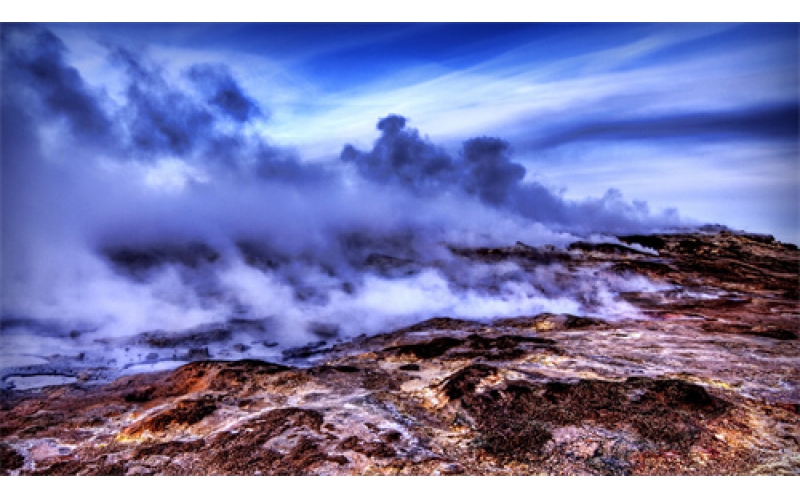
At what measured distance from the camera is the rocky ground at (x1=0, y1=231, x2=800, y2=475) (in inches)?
169

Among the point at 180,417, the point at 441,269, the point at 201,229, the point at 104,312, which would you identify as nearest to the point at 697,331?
the point at 441,269

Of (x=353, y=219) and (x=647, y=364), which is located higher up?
(x=353, y=219)

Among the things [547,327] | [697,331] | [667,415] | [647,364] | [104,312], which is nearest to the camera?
[667,415]

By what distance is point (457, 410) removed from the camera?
508 centimetres

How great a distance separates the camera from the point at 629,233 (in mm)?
16031

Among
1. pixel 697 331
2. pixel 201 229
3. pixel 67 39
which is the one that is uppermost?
pixel 67 39

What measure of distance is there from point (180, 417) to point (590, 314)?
22.2 feet

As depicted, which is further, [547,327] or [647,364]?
[547,327]

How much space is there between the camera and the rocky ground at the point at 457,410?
4281mm

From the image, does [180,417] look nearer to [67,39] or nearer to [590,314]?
[67,39]

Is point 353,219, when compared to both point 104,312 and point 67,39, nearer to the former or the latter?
point 104,312

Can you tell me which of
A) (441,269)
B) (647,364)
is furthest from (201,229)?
(647,364)

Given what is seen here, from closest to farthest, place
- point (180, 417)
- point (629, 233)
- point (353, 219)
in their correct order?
1. point (180, 417)
2. point (353, 219)
3. point (629, 233)

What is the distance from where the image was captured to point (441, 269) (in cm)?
1266
